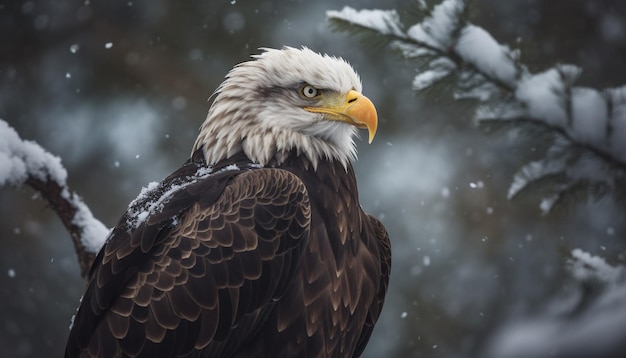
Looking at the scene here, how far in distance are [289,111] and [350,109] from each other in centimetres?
27

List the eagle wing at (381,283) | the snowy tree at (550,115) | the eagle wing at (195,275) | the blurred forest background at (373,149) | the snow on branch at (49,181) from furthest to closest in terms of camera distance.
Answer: the blurred forest background at (373,149) < the eagle wing at (381,283) < the snow on branch at (49,181) < the eagle wing at (195,275) < the snowy tree at (550,115)

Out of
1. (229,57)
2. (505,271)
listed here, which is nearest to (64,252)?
(229,57)

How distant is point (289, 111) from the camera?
3.83 m

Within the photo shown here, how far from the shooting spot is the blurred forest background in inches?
339

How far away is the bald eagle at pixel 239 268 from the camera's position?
3.29m

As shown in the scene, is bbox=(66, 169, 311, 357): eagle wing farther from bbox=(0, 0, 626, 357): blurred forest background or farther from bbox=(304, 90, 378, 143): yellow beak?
bbox=(0, 0, 626, 357): blurred forest background

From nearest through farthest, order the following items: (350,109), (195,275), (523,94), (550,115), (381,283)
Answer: (550,115) → (523,94) → (195,275) → (350,109) → (381,283)

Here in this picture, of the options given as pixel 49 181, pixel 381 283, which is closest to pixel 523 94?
pixel 381 283

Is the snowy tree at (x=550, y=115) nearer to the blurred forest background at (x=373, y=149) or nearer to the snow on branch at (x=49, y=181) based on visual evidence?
the snow on branch at (x=49, y=181)

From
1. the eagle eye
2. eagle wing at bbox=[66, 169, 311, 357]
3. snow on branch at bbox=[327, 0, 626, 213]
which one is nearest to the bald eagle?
eagle wing at bbox=[66, 169, 311, 357]

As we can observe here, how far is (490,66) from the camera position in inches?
107

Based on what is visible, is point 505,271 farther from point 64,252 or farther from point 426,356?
point 64,252

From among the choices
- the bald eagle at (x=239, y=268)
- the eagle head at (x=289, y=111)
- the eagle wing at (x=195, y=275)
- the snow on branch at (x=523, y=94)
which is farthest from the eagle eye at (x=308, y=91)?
the snow on branch at (x=523, y=94)

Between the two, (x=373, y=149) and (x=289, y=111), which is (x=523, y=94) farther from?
(x=373, y=149)
